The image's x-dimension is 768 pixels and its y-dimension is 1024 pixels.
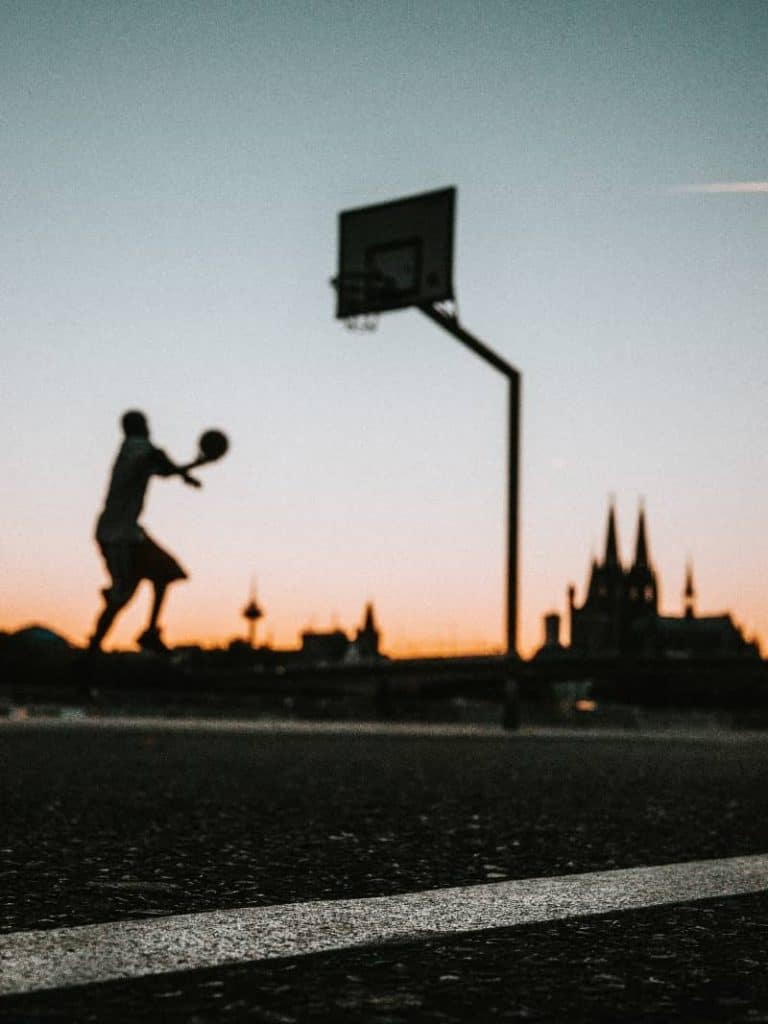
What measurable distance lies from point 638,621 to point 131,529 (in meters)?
158

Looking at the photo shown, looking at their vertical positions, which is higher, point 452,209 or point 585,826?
point 452,209

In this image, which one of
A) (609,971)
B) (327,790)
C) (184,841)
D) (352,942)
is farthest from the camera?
(327,790)

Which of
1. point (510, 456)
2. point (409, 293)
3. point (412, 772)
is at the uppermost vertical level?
point (409, 293)

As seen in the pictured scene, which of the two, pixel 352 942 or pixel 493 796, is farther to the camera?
pixel 493 796

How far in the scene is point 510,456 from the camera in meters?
20.2

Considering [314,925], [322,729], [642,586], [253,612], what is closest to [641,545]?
[642,586]

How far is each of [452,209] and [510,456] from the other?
12.8 feet

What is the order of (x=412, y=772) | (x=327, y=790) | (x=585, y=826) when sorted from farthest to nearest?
1. (x=412, y=772)
2. (x=327, y=790)
3. (x=585, y=826)

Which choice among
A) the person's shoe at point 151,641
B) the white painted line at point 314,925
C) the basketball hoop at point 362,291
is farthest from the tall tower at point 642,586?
the white painted line at point 314,925

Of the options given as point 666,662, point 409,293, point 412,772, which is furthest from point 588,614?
point 412,772

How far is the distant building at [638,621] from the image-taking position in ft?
519

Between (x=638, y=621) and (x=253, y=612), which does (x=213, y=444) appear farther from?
(x=638, y=621)

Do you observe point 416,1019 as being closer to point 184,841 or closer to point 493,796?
point 184,841

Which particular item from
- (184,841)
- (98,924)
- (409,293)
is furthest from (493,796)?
(409,293)
